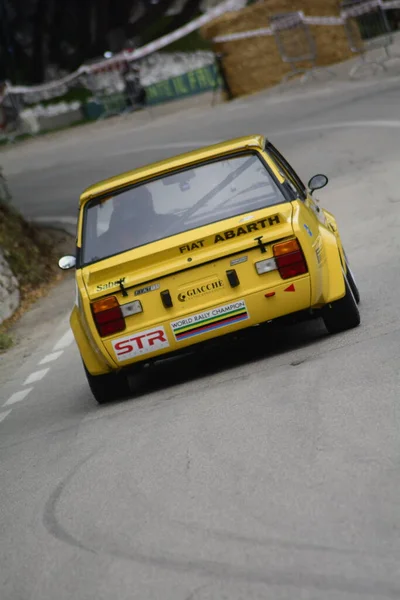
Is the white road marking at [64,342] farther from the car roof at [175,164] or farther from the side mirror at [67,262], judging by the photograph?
the car roof at [175,164]

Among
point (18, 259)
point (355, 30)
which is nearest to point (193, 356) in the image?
point (18, 259)

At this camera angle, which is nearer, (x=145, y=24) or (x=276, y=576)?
(x=276, y=576)

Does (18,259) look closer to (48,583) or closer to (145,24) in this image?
(48,583)

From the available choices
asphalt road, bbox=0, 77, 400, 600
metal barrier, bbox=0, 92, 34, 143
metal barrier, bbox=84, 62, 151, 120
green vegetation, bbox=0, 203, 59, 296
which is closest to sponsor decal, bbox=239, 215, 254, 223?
asphalt road, bbox=0, 77, 400, 600

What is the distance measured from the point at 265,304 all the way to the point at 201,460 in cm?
221

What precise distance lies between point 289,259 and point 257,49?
89.1 ft

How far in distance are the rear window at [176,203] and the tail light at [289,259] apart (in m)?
0.45

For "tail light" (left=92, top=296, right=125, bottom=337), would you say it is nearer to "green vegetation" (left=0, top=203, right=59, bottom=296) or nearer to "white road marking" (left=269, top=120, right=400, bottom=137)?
"green vegetation" (left=0, top=203, right=59, bottom=296)

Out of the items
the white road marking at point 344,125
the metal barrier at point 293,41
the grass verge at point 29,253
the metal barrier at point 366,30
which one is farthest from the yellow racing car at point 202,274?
the metal barrier at point 293,41

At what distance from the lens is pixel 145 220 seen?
9953 millimetres

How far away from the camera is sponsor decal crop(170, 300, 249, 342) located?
9422mm

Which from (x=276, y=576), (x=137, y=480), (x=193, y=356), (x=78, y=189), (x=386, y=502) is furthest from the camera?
(x=78, y=189)

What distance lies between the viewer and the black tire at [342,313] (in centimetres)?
971

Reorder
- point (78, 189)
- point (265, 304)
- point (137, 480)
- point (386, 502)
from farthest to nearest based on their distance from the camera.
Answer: point (78, 189) < point (265, 304) < point (137, 480) < point (386, 502)
